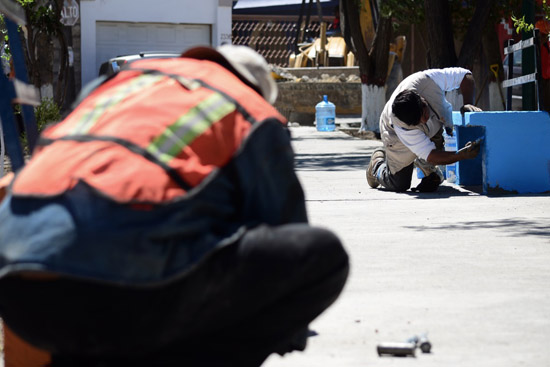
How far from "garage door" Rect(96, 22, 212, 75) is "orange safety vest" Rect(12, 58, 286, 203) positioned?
22470 millimetres

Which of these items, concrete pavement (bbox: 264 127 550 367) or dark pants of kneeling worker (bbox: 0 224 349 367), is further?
concrete pavement (bbox: 264 127 550 367)

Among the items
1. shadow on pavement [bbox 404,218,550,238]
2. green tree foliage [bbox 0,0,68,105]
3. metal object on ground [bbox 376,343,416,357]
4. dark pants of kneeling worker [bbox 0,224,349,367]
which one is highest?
green tree foliage [bbox 0,0,68,105]

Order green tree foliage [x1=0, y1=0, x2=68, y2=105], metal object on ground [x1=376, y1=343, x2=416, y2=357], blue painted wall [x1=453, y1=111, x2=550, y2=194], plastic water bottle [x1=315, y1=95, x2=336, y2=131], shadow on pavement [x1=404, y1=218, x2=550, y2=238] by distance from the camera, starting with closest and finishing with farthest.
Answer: metal object on ground [x1=376, y1=343, x2=416, y2=357], shadow on pavement [x1=404, y1=218, x2=550, y2=238], blue painted wall [x1=453, y1=111, x2=550, y2=194], green tree foliage [x1=0, y1=0, x2=68, y2=105], plastic water bottle [x1=315, y1=95, x2=336, y2=131]

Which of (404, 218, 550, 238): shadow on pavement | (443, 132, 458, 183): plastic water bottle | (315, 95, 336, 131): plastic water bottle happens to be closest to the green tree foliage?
(315, 95, 336, 131): plastic water bottle

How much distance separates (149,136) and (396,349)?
183 cm

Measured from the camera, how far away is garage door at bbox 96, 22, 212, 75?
83.0 feet

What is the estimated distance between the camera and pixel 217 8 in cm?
2588

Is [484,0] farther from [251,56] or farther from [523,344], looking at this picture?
[251,56]

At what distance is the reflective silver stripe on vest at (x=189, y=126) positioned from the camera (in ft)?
8.87

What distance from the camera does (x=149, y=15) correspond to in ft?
83.2

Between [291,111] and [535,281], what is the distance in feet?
71.2

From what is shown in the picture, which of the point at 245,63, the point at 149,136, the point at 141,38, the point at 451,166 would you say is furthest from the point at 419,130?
the point at 141,38

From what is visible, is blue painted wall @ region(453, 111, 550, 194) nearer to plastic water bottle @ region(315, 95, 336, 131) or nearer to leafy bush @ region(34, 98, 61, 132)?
leafy bush @ region(34, 98, 61, 132)

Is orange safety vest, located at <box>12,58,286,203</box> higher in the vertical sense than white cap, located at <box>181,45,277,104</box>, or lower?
lower
